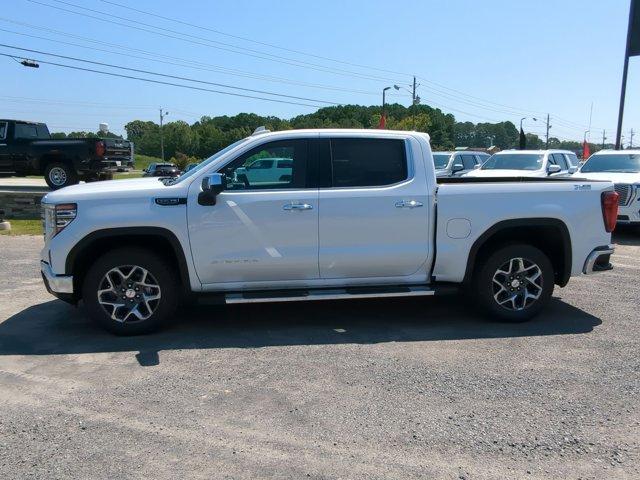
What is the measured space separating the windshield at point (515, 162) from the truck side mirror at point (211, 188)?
37.2ft

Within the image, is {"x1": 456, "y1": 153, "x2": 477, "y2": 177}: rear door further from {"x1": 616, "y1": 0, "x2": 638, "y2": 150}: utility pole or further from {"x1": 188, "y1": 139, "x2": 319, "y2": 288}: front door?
{"x1": 188, "y1": 139, "x2": 319, "y2": 288}: front door

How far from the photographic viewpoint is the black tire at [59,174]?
56.5ft

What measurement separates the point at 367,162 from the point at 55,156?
48.3 ft

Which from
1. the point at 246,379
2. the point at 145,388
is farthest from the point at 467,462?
the point at 145,388

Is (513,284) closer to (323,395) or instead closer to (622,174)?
(323,395)

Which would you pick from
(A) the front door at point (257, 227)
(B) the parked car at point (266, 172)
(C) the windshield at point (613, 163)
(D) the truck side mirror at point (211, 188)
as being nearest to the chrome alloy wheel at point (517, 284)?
(A) the front door at point (257, 227)

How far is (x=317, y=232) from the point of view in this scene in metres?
5.33

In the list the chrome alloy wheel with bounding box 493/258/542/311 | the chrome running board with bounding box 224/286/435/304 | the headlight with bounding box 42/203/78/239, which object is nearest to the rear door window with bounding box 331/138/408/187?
the chrome running board with bounding box 224/286/435/304

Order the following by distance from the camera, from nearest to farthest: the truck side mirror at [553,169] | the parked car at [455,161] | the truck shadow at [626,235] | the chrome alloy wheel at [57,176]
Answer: the truck shadow at [626,235], the truck side mirror at [553,169], the chrome alloy wheel at [57,176], the parked car at [455,161]

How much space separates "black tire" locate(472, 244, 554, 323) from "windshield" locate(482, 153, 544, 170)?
966cm

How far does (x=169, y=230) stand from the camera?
5.14 metres

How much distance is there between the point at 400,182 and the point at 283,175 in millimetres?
1179

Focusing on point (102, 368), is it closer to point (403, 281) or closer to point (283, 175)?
point (283, 175)

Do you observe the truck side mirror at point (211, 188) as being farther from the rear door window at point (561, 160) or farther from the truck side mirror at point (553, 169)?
the rear door window at point (561, 160)
